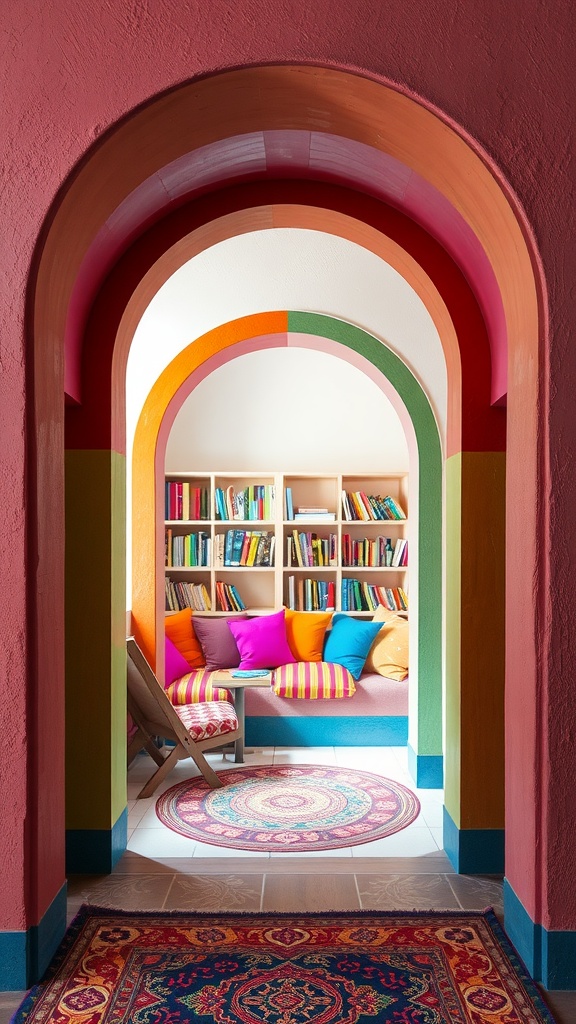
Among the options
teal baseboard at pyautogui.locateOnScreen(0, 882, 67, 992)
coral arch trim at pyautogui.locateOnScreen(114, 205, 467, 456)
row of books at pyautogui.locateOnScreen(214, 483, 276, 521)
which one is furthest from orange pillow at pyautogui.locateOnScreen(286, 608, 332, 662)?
teal baseboard at pyautogui.locateOnScreen(0, 882, 67, 992)

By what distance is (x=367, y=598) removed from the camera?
767 centimetres

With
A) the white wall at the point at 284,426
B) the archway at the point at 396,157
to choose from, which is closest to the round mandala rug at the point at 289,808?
the archway at the point at 396,157

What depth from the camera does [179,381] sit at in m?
6.18

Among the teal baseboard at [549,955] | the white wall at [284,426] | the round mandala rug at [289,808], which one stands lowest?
the round mandala rug at [289,808]

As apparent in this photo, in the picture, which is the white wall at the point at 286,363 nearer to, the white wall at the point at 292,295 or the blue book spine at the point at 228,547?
the white wall at the point at 292,295

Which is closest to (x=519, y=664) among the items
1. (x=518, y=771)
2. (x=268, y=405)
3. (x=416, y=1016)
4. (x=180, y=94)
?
(x=518, y=771)

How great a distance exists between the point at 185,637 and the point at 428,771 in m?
2.47

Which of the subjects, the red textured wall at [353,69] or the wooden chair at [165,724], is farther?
the wooden chair at [165,724]

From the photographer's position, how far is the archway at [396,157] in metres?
2.95

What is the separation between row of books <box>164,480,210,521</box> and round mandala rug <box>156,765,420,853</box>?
259 centimetres

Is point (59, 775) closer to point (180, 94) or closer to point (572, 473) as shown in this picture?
point (572, 473)

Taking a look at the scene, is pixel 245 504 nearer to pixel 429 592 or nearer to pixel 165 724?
pixel 429 592

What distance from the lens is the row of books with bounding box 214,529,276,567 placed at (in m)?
7.64

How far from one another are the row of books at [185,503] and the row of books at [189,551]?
0.18 metres
